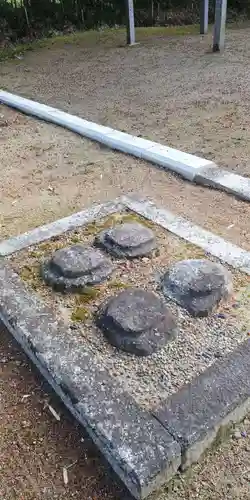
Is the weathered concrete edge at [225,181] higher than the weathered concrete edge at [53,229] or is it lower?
lower

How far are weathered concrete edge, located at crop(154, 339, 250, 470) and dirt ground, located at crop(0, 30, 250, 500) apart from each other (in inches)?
3.3

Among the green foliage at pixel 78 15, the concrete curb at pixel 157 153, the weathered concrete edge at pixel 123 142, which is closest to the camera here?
the concrete curb at pixel 157 153

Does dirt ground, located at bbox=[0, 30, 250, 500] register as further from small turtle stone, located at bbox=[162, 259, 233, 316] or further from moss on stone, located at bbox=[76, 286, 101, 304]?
small turtle stone, located at bbox=[162, 259, 233, 316]

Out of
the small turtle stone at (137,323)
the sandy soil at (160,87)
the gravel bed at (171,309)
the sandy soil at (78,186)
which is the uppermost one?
the small turtle stone at (137,323)

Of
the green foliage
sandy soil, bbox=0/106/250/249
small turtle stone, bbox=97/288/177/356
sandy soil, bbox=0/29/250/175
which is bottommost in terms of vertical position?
sandy soil, bbox=0/106/250/249

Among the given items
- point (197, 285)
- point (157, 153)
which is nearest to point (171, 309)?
point (197, 285)

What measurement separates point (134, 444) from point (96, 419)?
0.16 meters

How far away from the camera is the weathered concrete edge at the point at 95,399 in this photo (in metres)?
1.44

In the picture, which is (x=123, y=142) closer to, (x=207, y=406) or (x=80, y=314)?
(x=80, y=314)

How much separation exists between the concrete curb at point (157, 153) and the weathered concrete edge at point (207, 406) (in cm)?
158

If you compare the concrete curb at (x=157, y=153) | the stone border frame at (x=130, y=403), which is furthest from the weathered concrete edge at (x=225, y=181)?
the stone border frame at (x=130, y=403)

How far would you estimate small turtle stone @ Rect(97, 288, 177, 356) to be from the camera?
1816 millimetres

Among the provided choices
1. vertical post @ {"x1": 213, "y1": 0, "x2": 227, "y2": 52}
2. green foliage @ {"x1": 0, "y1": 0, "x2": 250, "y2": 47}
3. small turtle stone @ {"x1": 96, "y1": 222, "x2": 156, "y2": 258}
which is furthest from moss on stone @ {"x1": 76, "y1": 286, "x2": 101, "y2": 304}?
green foliage @ {"x1": 0, "y1": 0, "x2": 250, "y2": 47}

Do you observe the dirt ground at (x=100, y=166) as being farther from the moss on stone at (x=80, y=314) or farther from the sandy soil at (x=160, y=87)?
the moss on stone at (x=80, y=314)
